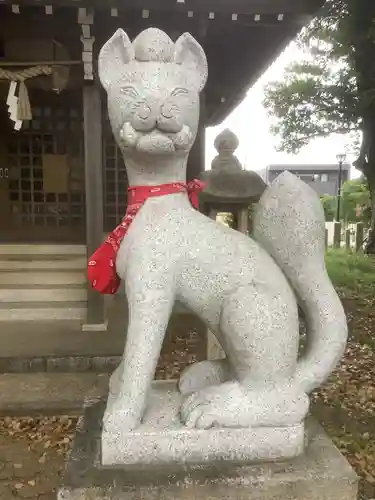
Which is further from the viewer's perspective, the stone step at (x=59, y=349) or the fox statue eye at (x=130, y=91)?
the stone step at (x=59, y=349)

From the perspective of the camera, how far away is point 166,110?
4.54 ft

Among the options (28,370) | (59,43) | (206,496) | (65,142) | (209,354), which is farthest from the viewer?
(65,142)

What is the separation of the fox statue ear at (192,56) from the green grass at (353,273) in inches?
282

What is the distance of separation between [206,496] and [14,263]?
18.7 ft

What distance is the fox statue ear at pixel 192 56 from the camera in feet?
4.90

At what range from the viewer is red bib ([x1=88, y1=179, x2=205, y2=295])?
4.96 feet

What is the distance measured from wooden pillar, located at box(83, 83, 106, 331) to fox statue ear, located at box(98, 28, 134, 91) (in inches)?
155

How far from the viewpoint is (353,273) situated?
31.2ft

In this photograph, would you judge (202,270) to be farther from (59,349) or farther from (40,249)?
(40,249)

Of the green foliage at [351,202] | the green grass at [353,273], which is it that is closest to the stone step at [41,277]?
the green grass at [353,273]

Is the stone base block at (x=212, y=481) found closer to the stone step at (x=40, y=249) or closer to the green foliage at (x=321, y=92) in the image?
the stone step at (x=40, y=249)

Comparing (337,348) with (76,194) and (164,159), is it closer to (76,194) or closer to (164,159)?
(164,159)

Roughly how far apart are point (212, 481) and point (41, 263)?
18.4 ft

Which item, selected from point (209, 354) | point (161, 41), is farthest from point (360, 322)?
point (161, 41)
